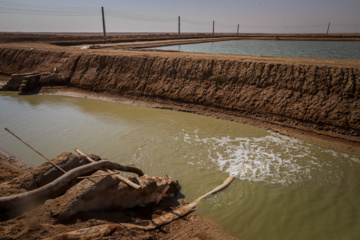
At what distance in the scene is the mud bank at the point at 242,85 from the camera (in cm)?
787

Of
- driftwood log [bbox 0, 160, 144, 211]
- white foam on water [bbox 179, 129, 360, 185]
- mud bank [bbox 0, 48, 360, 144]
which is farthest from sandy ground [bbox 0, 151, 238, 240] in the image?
mud bank [bbox 0, 48, 360, 144]

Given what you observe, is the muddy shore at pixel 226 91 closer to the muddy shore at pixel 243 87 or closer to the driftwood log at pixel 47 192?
the muddy shore at pixel 243 87

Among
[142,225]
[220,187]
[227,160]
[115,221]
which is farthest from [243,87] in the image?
[115,221]

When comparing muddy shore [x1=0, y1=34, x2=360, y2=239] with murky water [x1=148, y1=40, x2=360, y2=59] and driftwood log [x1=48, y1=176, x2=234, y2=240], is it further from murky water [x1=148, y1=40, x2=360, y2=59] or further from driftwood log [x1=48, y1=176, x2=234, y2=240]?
murky water [x1=148, y1=40, x2=360, y2=59]

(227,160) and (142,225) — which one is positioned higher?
(142,225)

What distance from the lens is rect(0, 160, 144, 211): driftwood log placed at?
3.11m

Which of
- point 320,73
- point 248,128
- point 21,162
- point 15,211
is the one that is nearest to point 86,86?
point 21,162

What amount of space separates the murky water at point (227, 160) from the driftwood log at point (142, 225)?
0.18 m

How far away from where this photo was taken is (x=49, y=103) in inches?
452

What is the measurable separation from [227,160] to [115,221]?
367 centimetres

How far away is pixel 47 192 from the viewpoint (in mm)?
3484

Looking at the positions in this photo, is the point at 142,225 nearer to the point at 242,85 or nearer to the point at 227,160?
the point at 227,160

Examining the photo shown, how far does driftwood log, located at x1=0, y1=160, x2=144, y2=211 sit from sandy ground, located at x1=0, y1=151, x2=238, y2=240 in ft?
0.56

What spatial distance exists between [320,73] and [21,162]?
10.7 meters
